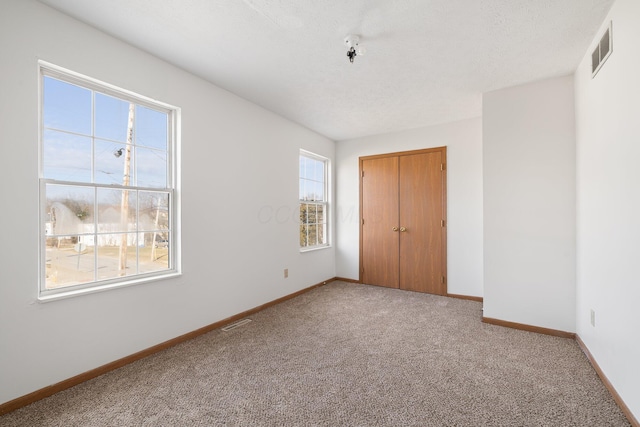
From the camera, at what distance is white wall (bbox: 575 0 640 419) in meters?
1.60

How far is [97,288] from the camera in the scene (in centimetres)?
212

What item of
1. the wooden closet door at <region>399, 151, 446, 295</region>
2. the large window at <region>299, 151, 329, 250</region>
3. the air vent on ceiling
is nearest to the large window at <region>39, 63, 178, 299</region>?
the large window at <region>299, 151, 329, 250</region>

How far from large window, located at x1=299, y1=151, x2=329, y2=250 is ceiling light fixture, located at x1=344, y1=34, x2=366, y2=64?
227cm

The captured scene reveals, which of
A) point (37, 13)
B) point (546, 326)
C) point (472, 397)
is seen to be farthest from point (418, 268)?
point (37, 13)

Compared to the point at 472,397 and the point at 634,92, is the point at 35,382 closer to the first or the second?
the point at 472,397

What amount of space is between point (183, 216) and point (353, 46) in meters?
2.13

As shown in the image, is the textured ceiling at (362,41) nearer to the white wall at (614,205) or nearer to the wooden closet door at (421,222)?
the white wall at (614,205)

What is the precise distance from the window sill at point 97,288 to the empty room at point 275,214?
0.03m

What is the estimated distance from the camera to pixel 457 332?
2.88 m

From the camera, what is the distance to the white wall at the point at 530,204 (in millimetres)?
2758

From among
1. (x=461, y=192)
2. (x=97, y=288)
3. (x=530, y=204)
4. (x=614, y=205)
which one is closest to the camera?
(x=614, y=205)

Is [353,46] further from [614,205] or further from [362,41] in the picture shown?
[614,205]

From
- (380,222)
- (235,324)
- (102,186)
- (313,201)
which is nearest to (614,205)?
(380,222)

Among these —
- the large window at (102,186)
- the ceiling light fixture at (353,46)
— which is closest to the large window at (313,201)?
the large window at (102,186)
